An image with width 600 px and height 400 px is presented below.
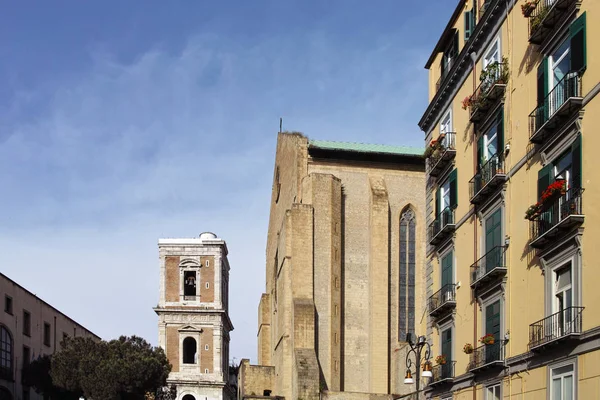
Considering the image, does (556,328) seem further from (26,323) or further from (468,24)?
(26,323)

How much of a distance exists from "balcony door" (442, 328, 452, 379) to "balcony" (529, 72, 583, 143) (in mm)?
→ 7333

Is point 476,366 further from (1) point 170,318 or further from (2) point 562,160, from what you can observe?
(1) point 170,318

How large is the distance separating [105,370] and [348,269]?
16331 mm

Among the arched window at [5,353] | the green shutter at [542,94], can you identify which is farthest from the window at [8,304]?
the green shutter at [542,94]

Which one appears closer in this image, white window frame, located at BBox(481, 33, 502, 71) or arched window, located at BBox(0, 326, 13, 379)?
white window frame, located at BBox(481, 33, 502, 71)

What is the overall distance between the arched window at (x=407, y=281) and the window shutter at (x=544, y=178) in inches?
1385

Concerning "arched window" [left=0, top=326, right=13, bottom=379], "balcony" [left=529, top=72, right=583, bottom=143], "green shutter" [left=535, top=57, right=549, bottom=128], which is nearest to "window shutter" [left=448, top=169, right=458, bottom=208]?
"balcony" [left=529, top=72, right=583, bottom=143]

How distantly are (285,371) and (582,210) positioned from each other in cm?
3827

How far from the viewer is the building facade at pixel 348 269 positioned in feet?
170

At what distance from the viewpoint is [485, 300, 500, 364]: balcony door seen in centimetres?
2073

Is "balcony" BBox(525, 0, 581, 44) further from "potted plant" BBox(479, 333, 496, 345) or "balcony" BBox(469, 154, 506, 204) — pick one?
"potted plant" BBox(479, 333, 496, 345)

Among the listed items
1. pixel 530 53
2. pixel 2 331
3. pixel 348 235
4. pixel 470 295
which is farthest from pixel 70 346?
pixel 530 53

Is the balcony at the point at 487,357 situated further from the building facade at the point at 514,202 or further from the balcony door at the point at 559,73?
the balcony door at the point at 559,73

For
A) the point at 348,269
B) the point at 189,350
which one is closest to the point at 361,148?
the point at 348,269
